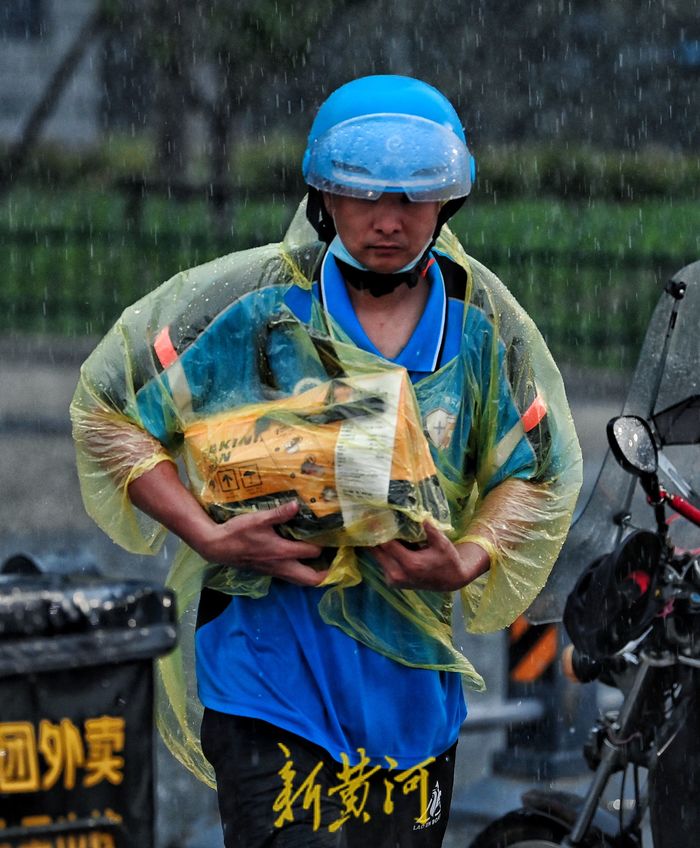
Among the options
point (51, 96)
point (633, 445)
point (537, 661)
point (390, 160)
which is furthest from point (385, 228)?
point (51, 96)

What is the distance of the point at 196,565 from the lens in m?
3.83

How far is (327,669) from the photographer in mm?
3648

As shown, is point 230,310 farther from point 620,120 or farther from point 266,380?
point 620,120

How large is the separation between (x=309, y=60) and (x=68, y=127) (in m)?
7.79

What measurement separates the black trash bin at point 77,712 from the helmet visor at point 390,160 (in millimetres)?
1083

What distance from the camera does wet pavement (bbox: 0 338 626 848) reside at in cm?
616

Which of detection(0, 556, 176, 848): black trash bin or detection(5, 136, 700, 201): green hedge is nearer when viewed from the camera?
detection(0, 556, 176, 848): black trash bin

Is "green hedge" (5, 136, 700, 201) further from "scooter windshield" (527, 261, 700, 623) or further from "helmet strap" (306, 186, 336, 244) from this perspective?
"helmet strap" (306, 186, 336, 244)

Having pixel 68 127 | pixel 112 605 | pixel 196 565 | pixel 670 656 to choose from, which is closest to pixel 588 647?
pixel 670 656

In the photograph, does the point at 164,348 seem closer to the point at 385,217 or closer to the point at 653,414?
the point at 385,217

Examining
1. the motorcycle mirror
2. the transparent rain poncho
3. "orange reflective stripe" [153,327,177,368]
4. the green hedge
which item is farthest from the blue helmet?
the green hedge

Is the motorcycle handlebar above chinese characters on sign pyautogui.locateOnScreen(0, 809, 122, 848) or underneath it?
above

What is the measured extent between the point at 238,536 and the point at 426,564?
361 mm

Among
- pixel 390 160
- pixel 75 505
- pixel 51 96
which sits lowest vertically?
pixel 75 505
